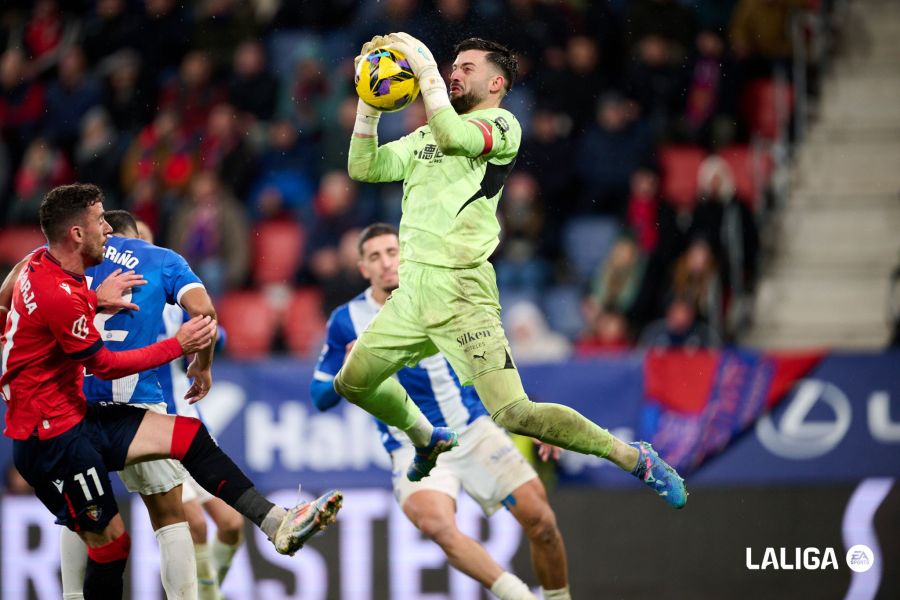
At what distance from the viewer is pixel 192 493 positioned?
8945mm

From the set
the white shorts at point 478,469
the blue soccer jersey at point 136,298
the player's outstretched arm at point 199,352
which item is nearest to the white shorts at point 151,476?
the blue soccer jersey at point 136,298

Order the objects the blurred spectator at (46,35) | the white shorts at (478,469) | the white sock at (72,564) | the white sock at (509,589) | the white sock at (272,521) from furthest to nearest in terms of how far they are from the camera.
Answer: the blurred spectator at (46,35)
the white shorts at (478,469)
the white sock at (509,589)
the white sock at (72,564)
the white sock at (272,521)

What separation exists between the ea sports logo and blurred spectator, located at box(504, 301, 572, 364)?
2910 mm

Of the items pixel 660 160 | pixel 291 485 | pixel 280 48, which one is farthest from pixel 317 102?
pixel 291 485

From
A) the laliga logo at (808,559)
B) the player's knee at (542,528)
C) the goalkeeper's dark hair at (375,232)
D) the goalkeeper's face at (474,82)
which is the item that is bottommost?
the laliga logo at (808,559)

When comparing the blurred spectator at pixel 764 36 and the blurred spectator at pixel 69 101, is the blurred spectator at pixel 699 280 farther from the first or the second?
the blurred spectator at pixel 69 101

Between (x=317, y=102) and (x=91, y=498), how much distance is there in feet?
23.1

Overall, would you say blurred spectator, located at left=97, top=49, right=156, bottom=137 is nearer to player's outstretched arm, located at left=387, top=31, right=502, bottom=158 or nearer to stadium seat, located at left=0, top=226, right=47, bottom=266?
stadium seat, located at left=0, top=226, right=47, bottom=266

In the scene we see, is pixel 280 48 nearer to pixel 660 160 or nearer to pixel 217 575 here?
pixel 660 160

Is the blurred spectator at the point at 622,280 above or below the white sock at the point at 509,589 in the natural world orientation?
above

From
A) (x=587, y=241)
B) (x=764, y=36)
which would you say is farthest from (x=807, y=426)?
(x=764, y=36)

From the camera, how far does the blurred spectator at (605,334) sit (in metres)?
12.3

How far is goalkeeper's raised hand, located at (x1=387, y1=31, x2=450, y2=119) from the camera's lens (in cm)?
704

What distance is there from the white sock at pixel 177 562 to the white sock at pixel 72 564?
0.52 metres
